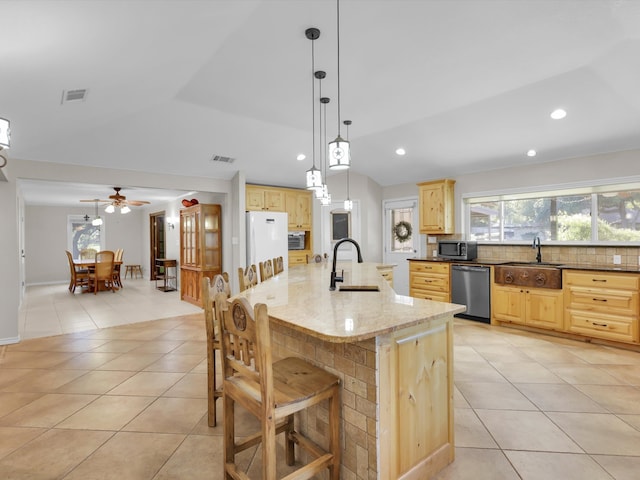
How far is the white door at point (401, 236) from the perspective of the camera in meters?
6.34

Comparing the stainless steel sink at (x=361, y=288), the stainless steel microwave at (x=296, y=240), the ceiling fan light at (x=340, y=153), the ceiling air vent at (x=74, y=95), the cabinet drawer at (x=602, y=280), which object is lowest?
the cabinet drawer at (x=602, y=280)

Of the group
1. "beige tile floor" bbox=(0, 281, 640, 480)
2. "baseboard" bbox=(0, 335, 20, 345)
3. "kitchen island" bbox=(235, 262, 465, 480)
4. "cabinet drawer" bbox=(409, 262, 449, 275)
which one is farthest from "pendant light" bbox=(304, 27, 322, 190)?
"baseboard" bbox=(0, 335, 20, 345)

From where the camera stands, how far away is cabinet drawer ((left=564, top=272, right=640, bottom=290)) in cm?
365

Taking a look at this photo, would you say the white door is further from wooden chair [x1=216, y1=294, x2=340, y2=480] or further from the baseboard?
the baseboard

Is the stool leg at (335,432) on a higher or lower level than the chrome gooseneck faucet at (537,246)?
lower

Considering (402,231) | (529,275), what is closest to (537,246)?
(529,275)

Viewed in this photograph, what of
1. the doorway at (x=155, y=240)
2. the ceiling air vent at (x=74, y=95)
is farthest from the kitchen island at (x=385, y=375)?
the doorway at (x=155, y=240)

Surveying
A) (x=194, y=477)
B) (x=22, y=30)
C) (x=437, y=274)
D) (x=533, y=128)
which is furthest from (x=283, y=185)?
(x=194, y=477)

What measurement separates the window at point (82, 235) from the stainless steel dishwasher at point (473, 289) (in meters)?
10.4

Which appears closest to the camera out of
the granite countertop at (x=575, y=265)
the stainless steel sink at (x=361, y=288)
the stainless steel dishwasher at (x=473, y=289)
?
the stainless steel sink at (x=361, y=288)

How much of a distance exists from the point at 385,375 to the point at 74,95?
10.7 feet

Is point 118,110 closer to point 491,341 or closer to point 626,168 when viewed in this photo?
→ point 491,341

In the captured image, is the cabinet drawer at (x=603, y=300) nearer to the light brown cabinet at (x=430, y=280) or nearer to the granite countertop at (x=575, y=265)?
the granite countertop at (x=575, y=265)

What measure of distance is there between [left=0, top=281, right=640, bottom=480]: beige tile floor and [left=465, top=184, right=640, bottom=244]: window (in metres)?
1.53
